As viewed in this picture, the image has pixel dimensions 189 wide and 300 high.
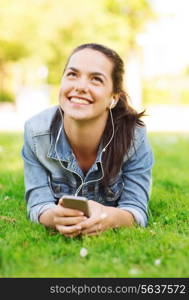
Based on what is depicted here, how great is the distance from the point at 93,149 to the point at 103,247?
91 centimetres

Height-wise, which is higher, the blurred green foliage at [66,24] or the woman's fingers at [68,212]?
the blurred green foliage at [66,24]

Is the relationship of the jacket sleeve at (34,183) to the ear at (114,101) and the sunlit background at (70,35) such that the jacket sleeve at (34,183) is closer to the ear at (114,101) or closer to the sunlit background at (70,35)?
the ear at (114,101)

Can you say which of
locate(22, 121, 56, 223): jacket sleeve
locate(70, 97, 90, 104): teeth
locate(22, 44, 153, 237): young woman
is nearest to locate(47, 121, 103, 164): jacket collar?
locate(22, 44, 153, 237): young woman

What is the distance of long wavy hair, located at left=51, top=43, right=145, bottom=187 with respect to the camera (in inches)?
138

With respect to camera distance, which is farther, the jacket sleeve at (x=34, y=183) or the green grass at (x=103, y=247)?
the jacket sleeve at (x=34, y=183)

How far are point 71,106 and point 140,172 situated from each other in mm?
740

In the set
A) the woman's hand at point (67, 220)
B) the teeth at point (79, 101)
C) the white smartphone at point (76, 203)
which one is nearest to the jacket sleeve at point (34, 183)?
the woman's hand at point (67, 220)

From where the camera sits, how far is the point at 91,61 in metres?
3.27

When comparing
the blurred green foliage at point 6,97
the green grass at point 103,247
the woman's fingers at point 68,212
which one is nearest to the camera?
the green grass at point 103,247

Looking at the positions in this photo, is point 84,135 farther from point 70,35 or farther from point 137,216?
point 70,35

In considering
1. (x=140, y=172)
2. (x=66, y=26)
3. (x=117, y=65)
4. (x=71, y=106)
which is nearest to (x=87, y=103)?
(x=71, y=106)

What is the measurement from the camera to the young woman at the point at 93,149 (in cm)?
329

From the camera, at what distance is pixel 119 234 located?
10.3 feet

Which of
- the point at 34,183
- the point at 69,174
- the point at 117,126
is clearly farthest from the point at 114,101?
the point at 34,183
